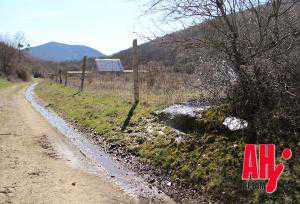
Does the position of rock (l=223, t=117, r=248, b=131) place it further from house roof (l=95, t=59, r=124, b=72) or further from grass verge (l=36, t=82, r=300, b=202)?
house roof (l=95, t=59, r=124, b=72)

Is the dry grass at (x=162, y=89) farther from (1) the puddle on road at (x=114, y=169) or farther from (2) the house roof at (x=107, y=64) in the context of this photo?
(2) the house roof at (x=107, y=64)

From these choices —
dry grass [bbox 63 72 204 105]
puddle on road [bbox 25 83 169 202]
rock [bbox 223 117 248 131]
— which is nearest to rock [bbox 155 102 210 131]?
dry grass [bbox 63 72 204 105]

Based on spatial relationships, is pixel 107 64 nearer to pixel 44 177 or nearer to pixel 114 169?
pixel 114 169

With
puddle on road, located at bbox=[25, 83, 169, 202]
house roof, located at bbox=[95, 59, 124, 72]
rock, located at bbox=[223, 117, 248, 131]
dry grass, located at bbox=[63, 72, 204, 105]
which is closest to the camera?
puddle on road, located at bbox=[25, 83, 169, 202]

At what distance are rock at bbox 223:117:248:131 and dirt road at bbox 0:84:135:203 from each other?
2457 mm

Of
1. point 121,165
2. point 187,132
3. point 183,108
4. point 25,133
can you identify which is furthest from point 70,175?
point 25,133

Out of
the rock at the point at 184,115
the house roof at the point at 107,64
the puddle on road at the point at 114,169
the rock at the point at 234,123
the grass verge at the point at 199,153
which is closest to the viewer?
the grass verge at the point at 199,153

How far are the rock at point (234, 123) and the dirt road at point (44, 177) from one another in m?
2.46

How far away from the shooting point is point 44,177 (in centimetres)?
699

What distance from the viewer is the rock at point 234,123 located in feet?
24.9

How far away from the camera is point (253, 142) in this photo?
7168 millimetres

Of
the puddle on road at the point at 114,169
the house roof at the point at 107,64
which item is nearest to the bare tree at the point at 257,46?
the puddle on road at the point at 114,169

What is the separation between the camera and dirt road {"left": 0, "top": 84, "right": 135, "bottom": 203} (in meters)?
6.11

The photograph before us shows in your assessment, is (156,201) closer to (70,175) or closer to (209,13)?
(70,175)
